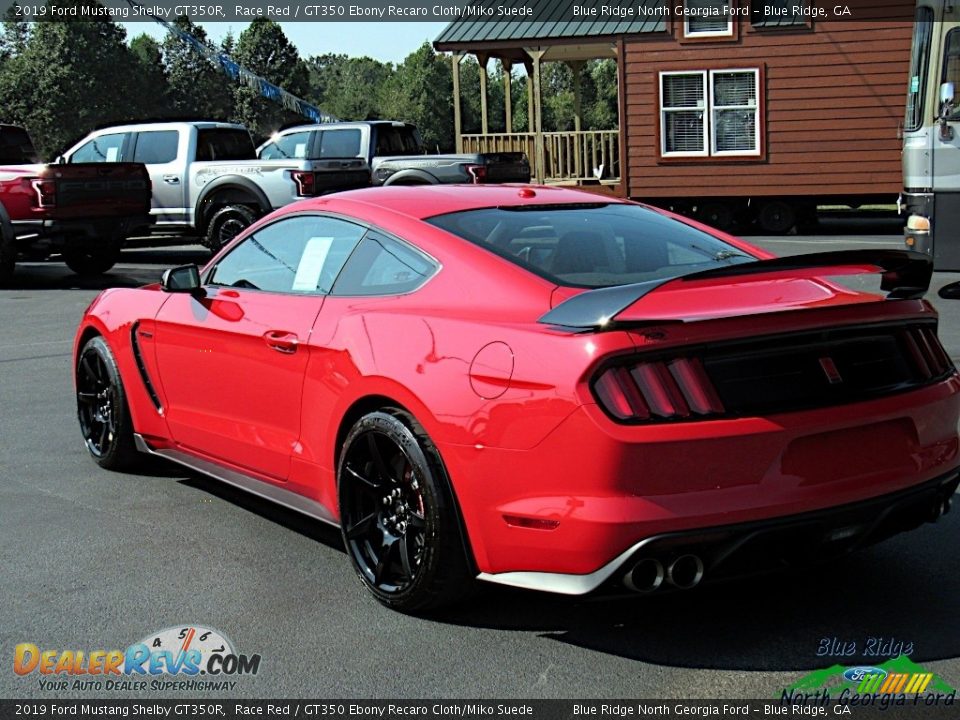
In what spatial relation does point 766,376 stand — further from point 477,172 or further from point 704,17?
point 704,17

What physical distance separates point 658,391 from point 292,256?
83.2 inches

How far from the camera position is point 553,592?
13.0ft

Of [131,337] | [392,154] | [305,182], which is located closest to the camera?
[131,337]

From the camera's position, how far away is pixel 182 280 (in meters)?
5.72

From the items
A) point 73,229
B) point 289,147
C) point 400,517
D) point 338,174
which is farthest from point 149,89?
point 400,517

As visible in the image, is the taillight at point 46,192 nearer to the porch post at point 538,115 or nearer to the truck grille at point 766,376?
the porch post at point 538,115

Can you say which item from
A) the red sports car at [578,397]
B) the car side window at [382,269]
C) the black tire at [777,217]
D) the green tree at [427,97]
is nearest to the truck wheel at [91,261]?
the black tire at [777,217]

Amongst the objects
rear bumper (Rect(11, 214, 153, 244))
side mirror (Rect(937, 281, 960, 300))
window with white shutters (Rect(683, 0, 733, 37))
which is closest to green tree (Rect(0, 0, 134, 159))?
window with white shutters (Rect(683, 0, 733, 37))

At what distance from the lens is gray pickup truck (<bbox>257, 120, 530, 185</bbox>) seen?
20.0m

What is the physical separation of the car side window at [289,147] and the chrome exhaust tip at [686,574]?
18.6 meters

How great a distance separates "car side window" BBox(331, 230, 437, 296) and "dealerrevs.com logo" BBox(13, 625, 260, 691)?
4.45 ft

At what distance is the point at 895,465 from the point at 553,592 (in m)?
1.18

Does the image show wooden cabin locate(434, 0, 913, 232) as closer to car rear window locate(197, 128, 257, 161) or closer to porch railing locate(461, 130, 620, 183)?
porch railing locate(461, 130, 620, 183)

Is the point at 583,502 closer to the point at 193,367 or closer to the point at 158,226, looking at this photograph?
the point at 193,367
